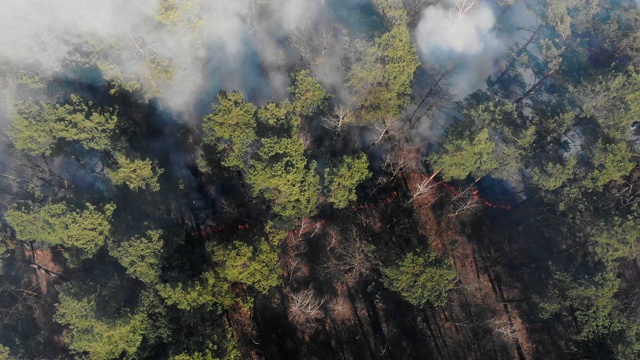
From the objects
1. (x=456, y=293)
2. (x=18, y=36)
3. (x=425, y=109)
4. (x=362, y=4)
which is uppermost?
(x=18, y=36)

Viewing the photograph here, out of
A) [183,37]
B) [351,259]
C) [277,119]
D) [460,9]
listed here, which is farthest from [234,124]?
[460,9]

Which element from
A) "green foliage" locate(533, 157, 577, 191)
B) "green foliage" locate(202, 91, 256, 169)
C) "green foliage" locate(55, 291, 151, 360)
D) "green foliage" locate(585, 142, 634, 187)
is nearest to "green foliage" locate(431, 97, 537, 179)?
"green foliage" locate(533, 157, 577, 191)

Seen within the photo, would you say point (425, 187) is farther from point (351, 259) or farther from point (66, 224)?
point (66, 224)

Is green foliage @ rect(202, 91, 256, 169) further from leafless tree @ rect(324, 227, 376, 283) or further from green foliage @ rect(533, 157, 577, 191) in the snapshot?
green foliage @ rect(533, 157, 577, 191)

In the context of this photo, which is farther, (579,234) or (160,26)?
(160,26)

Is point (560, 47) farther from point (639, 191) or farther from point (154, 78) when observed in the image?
Result: point (154, 78)

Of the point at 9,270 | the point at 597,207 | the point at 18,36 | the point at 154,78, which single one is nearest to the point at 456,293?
the point at 597,207

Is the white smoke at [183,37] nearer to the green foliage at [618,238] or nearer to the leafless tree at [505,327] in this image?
→ the green foliage at [618,238]
